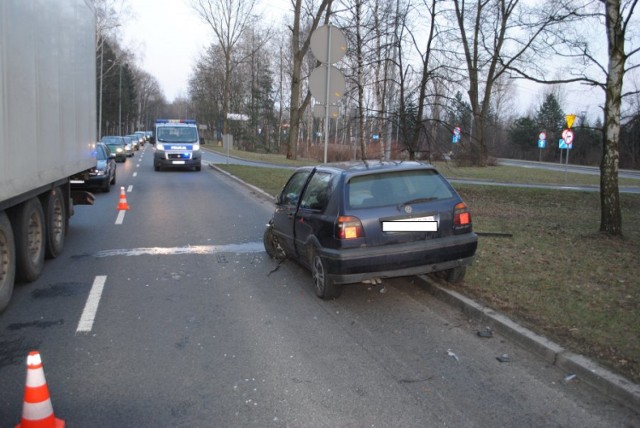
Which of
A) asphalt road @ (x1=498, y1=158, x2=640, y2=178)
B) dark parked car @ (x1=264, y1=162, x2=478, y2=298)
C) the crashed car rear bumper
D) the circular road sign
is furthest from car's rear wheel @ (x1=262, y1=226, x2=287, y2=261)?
asphalt road @ (x1=498, y1=158, x2=640, y2=178)

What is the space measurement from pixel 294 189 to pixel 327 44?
378cm

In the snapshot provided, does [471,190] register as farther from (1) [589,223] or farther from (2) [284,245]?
(2) [284,245]

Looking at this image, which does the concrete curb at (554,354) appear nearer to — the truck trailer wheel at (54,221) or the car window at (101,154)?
the truck trailer wheel at (54,221)

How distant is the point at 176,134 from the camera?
2639cm

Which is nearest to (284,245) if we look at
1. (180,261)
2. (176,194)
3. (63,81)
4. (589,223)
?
(180,261)

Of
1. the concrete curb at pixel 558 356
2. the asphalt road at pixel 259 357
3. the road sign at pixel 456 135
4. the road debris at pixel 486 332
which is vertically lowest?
the asphalt road at pixel 259 357

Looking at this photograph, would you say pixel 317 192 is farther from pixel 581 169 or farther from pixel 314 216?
pixel 581 169

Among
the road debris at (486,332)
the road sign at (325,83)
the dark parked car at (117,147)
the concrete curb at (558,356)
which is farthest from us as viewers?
the dark parked car at (117,147)

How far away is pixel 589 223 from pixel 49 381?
10419mm

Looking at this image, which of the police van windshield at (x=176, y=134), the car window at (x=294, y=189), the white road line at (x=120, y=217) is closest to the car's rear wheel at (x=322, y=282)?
the car window at (x=294, y=189)

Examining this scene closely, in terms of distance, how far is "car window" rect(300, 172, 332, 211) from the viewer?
19.3 feet

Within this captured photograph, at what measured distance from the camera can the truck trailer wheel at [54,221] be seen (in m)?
6.98

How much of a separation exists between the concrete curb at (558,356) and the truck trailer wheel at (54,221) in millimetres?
5225

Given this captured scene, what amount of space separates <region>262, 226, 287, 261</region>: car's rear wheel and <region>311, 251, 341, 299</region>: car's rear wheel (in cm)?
183
